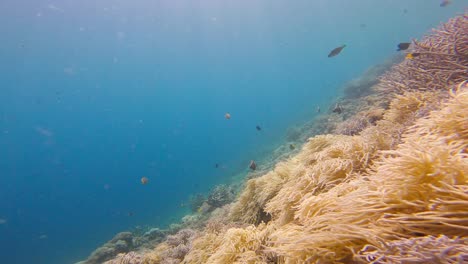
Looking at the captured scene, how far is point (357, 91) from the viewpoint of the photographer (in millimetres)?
17359

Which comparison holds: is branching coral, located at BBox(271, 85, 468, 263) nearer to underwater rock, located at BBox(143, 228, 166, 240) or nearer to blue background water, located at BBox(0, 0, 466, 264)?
underwater rock, located at BBox(143, 228, 166, 240)

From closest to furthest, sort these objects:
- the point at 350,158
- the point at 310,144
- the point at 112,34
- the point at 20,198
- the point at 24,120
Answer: the point at 350,158 → the point at 310,144 → the point at 112,34 → the point at 24,120 → the point at 20,198

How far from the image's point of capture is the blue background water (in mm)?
39219

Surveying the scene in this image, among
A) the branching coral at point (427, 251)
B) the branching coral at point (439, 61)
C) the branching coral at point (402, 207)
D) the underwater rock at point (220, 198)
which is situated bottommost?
the branching coral at point (427, 251)

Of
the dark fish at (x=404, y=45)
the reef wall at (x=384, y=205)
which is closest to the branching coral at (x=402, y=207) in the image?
the reef wall at (x=384, y=205)

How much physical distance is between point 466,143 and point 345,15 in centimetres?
14801

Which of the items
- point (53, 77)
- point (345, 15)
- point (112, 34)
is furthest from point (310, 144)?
point (345, 15)

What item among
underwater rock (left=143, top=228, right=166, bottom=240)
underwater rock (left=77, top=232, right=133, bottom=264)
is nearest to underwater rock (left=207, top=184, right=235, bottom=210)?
underwater rock (left=143, top=228, right=166, bottom=240)

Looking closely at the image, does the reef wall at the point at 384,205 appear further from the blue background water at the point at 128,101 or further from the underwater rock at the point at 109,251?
the blue background water at the point at 128,101

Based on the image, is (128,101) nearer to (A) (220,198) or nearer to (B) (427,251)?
(A) (220,198)

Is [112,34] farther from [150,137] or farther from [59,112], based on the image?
[150,137]

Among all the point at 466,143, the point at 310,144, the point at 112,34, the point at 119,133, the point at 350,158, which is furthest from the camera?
the point at 119,133

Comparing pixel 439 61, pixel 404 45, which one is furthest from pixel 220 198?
pixel 439 61

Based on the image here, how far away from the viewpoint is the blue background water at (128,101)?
39219 mm
